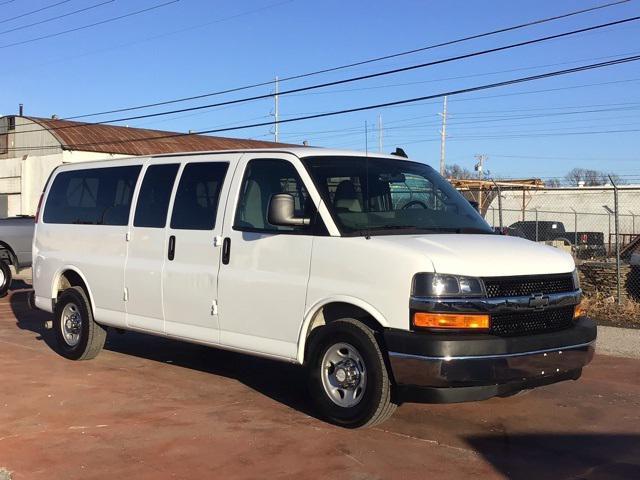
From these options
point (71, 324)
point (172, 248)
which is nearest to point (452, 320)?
point (172, 248)

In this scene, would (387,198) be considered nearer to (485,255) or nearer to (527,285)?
(485,255)

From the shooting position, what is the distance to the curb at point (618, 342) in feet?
29.9

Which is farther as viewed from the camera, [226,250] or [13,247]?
[13,247]

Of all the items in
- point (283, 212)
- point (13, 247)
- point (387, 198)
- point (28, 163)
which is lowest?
point (13, 247)

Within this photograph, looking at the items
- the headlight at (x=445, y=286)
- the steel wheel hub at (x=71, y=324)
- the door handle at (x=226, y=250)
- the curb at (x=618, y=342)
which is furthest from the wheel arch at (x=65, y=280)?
the curb at (x=618, y=342)

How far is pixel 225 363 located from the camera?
819 cm

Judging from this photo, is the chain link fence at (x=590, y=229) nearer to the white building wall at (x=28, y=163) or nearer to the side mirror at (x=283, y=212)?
the side mirror at (x=283, y=212)

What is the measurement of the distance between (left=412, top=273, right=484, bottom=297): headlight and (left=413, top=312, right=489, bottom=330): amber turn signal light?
140 mm

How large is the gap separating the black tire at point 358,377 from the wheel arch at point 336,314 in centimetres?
7

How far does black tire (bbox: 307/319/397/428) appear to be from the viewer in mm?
5281

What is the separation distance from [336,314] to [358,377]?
0.52 meters

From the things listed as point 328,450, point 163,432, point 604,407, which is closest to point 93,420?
point 163,432

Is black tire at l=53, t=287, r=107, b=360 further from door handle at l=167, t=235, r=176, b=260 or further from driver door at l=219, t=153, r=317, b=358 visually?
driver door at l=219, t=153, r=317, b=358

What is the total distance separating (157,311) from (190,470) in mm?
2606
